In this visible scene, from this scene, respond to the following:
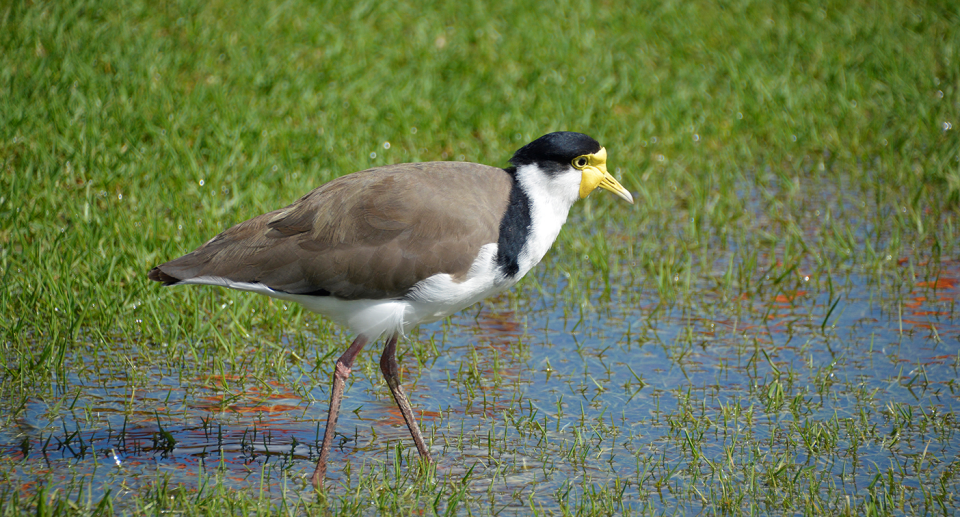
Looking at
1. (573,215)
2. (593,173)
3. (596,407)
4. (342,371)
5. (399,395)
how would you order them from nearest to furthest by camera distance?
1. (342,371)
2. (399,395)
3. (593,173)
4. (596,407)
5. (573,215)

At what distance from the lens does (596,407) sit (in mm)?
5234

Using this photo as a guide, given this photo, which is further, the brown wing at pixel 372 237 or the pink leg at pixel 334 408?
the brown wing at pixel 372 237

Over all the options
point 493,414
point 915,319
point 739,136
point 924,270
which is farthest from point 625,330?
point 739,136

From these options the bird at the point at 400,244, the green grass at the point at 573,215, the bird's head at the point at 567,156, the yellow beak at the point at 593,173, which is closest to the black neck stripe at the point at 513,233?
the bird at the point at 400,244

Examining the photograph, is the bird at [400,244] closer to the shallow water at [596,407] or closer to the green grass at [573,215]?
the shallow water at [596,407]

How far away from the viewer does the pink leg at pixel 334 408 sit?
4.38m

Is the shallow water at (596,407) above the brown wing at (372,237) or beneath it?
beneath

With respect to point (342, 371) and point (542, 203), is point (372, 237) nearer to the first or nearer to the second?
point (342, 371)

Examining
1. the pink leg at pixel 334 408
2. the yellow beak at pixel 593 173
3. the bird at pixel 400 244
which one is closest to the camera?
the pink leg at pixel 334 408

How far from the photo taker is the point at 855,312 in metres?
6.31

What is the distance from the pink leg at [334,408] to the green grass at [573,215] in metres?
0.12

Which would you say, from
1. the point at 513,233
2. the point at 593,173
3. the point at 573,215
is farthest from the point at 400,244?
the point at 573,215

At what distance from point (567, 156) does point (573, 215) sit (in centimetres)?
307

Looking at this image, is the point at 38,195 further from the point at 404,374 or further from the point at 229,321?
the point at 404,374
